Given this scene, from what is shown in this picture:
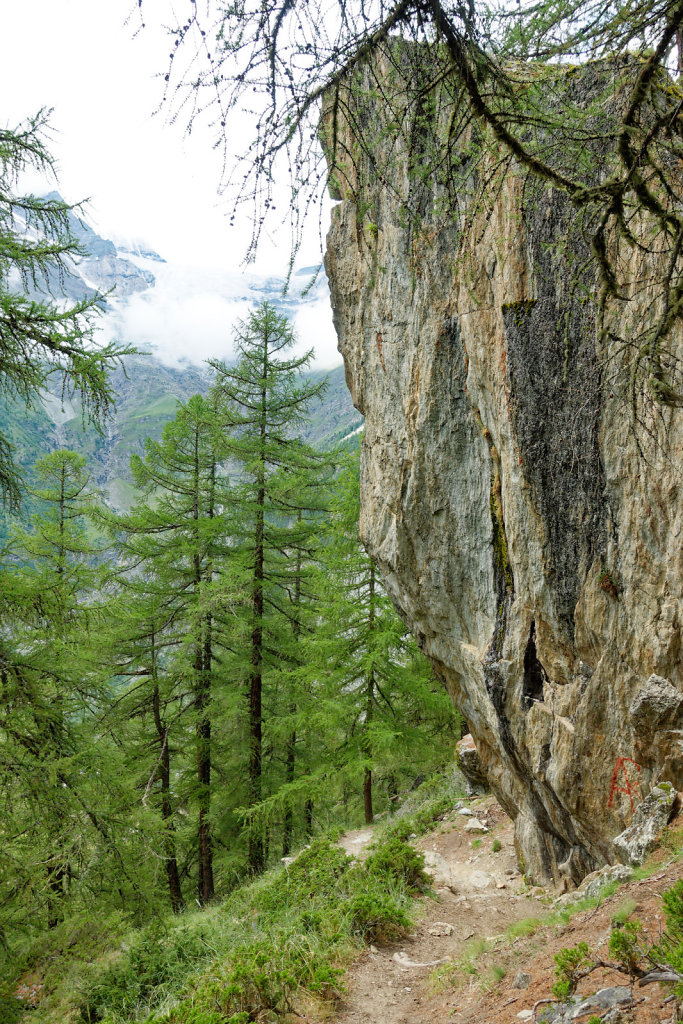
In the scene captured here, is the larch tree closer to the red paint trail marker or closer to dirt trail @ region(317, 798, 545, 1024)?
dirt trail @ region(317, 798, 545, 1024)

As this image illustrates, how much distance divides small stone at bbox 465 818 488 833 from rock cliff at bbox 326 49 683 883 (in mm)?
1853

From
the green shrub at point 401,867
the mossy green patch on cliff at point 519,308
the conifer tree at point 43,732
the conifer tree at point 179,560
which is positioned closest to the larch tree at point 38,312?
the conifer tree at point 43,732

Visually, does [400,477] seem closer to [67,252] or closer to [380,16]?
[67,252]

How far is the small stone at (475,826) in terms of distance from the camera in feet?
30.4

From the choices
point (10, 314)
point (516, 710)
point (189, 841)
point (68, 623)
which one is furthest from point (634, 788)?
point (189, 841)

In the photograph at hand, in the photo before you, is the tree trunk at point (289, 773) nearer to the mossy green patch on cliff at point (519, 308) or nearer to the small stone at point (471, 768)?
the small stone at point (471, 768)

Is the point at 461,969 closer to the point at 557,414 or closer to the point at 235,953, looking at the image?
the point at 235,953

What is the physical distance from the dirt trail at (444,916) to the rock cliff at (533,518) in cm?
73

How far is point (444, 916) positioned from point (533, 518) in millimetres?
4766

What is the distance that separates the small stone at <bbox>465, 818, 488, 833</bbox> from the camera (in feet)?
30.4

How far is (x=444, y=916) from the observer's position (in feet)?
21.8

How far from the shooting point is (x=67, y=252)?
18.2 feet

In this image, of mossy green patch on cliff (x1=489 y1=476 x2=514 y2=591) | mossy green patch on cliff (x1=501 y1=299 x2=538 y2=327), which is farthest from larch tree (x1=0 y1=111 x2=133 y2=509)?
mossy green patch on cliff (x1=489 y1=476 x2=514 y2=591)

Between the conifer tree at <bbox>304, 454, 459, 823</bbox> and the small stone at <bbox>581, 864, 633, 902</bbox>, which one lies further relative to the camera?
the conifer tree at <bbox>304, 454, 459, 823</bbox>
